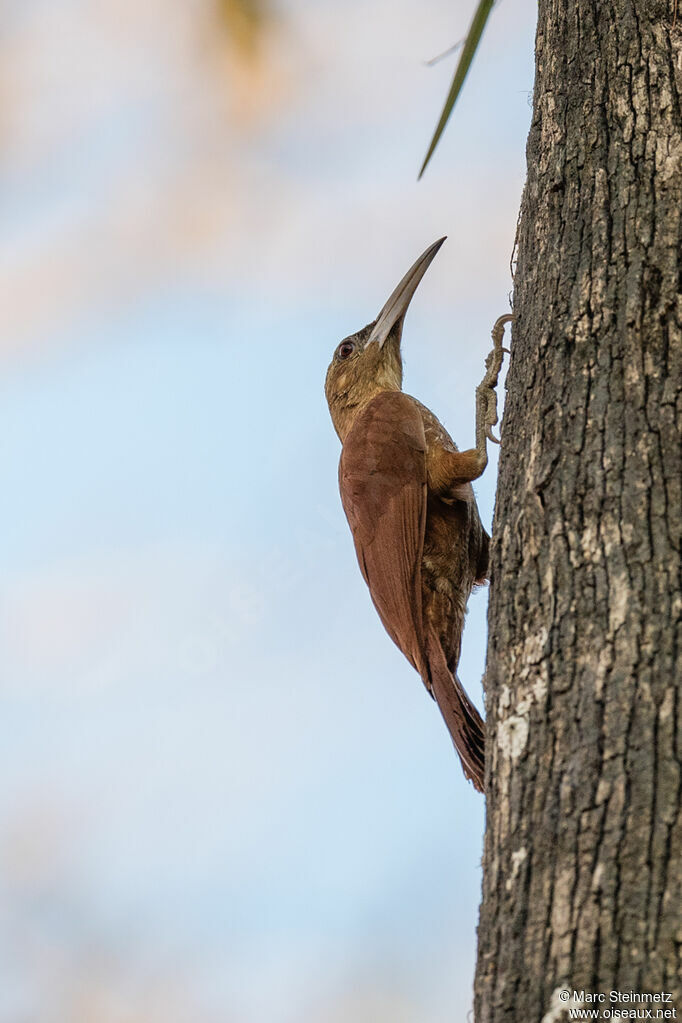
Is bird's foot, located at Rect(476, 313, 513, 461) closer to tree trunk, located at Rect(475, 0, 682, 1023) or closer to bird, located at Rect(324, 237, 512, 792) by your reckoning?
bird, located at Rect(324, 237, 512, 792)

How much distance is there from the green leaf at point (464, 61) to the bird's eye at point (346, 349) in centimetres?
243

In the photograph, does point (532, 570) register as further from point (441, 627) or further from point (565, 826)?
point (441, 627)

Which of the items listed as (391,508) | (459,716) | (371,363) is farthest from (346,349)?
(459,716)

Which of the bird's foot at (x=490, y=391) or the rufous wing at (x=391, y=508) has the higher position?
the bird's foot at (x=490, y=391)

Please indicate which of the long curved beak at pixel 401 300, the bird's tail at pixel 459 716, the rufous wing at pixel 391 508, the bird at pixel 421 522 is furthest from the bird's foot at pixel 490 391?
the long curved beak at pixel 401 300

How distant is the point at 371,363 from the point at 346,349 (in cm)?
20

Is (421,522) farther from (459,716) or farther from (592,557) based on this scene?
(592,557)

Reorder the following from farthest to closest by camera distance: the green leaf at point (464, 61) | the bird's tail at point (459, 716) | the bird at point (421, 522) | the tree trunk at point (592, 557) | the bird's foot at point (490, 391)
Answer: the bird's foot at point (490, 391) < the bird at point (421, 522) < the bird's tail at point (459, 716) < the green leaf at point (464, 61) < the tree trunk at point (592, 557)

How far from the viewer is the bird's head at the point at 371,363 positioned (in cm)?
489

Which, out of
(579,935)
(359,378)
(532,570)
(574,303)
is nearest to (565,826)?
(579,935)

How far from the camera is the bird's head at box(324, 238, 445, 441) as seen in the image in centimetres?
489

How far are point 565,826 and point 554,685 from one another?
0.82 feet

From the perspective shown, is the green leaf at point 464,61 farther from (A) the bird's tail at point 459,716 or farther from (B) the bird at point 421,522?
(A) the bird's tail at point 459,716

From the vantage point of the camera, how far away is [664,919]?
5.28ft
